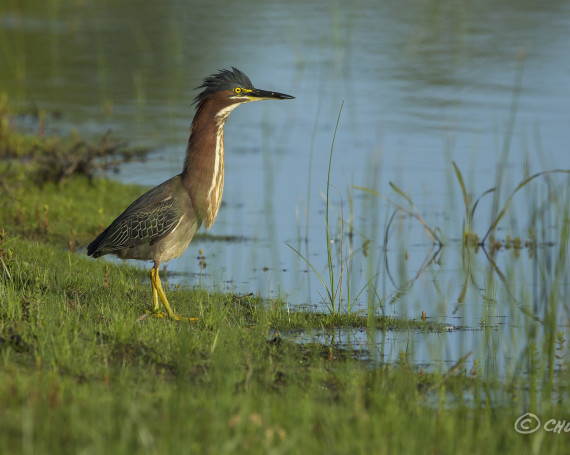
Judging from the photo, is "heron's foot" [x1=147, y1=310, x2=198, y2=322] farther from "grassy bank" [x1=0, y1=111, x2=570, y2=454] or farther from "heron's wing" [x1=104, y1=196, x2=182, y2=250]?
"heron's wing" [x1=104, y1=196, x2=182, y2=250]

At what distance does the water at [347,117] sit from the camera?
7777 millimetres

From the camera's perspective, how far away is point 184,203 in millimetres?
6426

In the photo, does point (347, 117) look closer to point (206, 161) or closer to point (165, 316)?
point (206, 161)

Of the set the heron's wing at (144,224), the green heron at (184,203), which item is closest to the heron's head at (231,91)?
the green heron at (184,203)

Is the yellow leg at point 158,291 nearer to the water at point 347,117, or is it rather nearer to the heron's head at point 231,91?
the water at point 347,117

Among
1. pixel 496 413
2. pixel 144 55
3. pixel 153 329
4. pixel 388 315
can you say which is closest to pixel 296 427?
→ pixel 496 413

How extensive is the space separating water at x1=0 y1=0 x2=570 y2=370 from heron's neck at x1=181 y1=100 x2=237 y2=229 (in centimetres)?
55

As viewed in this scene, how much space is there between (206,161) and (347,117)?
784 centimetres

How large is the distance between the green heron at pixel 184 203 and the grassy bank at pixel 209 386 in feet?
1.00

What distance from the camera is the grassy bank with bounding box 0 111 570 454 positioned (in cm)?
349

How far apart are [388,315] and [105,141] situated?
15.9 ft

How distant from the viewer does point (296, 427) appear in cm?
366

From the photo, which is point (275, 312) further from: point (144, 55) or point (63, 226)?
point (144, 55)

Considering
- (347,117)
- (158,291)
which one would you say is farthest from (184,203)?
(347,117)
